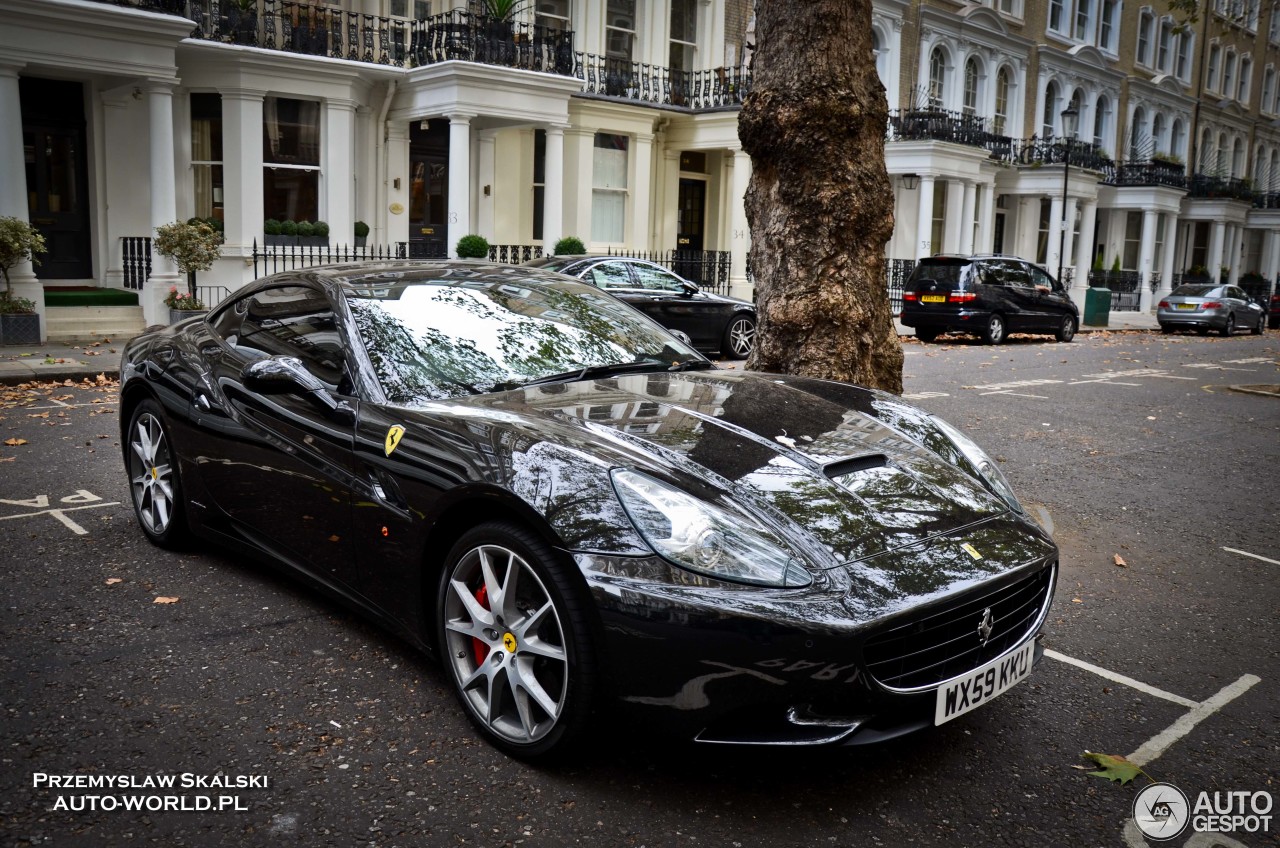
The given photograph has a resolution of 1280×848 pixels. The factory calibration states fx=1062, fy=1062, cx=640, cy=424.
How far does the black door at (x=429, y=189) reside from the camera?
70.2 feet

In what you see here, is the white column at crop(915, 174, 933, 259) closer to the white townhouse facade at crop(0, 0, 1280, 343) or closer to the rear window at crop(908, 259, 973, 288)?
the white townhouse facade at crop(0, 0, 1280, 343)

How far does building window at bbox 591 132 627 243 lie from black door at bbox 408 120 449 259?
3.62 m

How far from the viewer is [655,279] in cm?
1574

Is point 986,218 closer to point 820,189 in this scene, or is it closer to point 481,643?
point 820,189

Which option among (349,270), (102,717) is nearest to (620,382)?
(349,270)

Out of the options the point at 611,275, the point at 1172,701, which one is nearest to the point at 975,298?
the point at 611,275

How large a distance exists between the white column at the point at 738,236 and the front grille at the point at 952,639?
21440 millimetres

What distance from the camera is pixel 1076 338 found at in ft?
80.7

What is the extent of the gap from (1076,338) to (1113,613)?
21482 mm

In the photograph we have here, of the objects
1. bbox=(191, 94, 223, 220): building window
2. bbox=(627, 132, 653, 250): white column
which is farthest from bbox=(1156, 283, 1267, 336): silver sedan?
bbox=(191, 94, 223, 220): building window

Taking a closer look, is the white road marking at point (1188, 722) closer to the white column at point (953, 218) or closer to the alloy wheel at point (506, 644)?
the alloy wheel at point (506, 644)

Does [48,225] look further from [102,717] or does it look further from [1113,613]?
[1113,613]

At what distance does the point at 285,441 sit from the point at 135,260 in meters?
14.9

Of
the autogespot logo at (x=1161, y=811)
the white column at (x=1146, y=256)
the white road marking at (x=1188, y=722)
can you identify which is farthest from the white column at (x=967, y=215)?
the autogespot logo at (x=1161, y=811)
